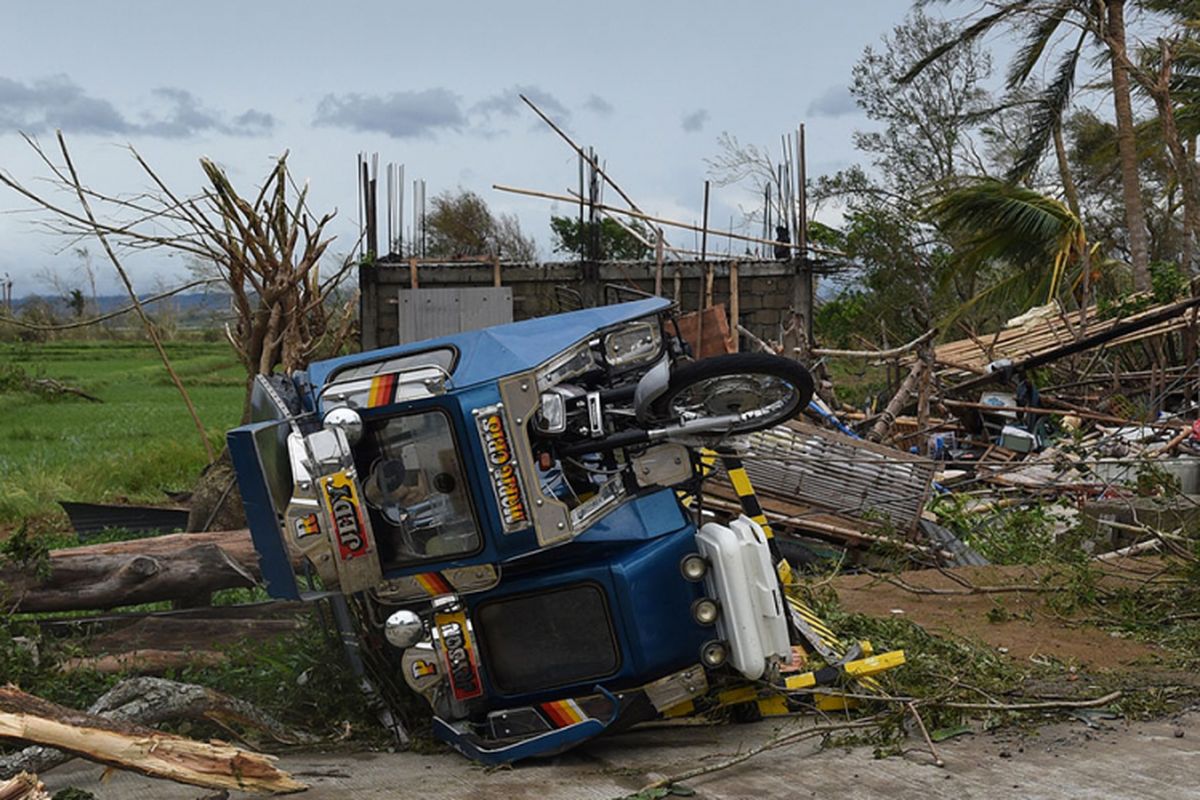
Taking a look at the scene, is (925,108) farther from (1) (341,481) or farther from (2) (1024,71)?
(1) (341,481)

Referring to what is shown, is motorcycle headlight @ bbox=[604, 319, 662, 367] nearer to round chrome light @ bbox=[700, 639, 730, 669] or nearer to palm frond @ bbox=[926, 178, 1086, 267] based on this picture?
round chrome light @ bbox=[700, 639, 730, 669]

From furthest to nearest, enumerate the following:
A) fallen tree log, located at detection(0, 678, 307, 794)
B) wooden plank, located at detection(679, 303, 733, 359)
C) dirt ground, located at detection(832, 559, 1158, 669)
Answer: wooden plank, located at detection(679, 303, 733, 359)
dirt ground, located at detection(832, 559, 1158, 669)
fallen tree log, located at detection(0, 678, 307, 794)

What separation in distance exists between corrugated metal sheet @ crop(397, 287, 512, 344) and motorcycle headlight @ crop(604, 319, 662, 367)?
1380cm

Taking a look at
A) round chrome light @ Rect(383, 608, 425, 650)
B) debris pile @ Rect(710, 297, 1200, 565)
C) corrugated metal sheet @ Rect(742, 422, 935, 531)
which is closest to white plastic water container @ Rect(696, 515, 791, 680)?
round chrome light @ Rect(383, 608, 425, 650)

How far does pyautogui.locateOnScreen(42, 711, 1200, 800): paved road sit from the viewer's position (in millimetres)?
4672

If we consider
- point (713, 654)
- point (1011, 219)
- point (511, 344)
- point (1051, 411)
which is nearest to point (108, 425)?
point (1011, 219)

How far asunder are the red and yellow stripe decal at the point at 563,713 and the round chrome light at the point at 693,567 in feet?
2.19

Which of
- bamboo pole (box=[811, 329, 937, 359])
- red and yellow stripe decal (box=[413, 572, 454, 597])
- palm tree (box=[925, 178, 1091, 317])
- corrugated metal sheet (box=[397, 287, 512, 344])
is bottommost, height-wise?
red and yellow stripe decal (box=[413, 572, 454, 597])

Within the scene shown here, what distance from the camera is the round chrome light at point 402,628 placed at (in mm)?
5297

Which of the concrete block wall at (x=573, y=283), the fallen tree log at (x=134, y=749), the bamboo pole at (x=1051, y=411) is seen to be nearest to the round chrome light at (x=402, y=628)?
the fallen tree log at (x=134, y=749)

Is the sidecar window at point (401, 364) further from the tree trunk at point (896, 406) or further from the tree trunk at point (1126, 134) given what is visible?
the tree trunk at point (1126, 134)

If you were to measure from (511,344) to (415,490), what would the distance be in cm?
67

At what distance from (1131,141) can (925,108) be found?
1454cm

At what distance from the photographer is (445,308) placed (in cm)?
1927
